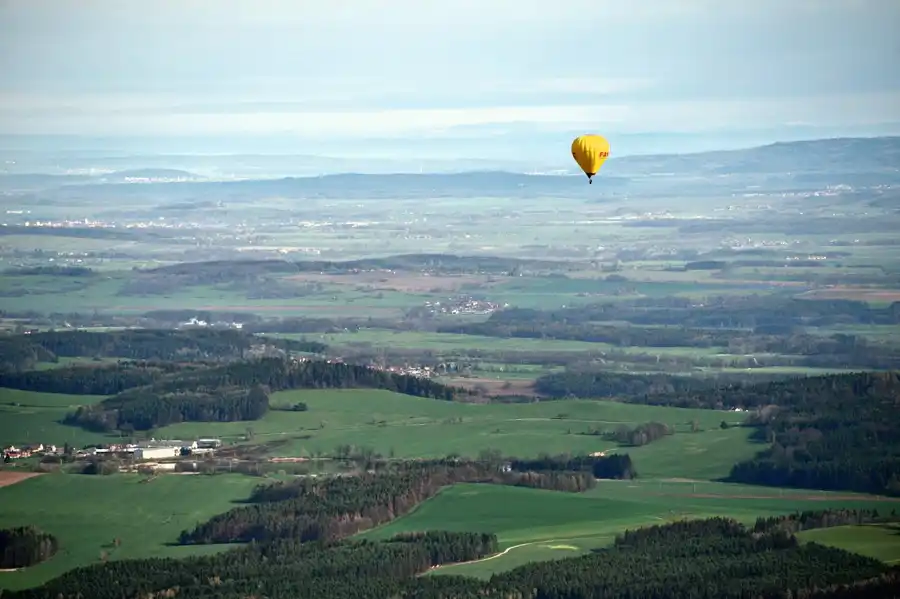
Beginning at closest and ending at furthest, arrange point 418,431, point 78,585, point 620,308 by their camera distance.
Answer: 1. point 78,585
2. point 418,431
3. point 620,308

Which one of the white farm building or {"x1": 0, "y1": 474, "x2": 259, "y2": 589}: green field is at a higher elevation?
the white farm building

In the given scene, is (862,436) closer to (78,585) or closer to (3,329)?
(78,585)

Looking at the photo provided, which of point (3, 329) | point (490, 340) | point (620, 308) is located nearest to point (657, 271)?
point (620, 308)

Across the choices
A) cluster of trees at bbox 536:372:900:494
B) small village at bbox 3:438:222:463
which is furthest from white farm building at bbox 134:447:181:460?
cluster of trees at bbox 536:372:900:494

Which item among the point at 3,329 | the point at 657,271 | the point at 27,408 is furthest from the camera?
the point at 657,271

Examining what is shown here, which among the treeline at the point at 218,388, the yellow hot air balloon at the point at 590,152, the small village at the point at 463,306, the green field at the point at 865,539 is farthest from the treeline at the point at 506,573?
the small village at the point at 463,306

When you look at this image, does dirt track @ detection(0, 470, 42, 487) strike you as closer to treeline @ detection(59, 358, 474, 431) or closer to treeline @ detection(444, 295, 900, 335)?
treeline @ detection(59, 358, 474, 431)
